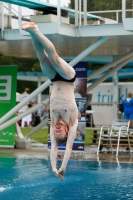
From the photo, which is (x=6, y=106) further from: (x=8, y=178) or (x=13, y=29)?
(x=8, y=178)

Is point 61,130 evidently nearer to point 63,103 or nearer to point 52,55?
point 63,103

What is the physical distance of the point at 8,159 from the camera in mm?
18562

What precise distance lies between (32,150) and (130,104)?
284 inches

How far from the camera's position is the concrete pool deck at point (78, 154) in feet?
62.1

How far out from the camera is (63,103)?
Result: 10008mm

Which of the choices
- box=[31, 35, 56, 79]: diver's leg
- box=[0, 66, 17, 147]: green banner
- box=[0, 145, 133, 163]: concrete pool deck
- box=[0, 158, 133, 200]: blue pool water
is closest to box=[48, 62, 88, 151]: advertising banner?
box=[0, 145, 133, 163]: concrete pool deck

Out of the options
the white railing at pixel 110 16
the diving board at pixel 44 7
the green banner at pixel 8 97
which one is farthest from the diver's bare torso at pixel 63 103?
the green banner at pixel 8 97

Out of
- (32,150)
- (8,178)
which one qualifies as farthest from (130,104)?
(8,178)

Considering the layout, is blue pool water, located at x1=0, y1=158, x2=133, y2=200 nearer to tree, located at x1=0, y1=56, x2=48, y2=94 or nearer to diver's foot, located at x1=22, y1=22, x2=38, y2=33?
diver's foot, located at x1=22, y1=22, x2=38, y2=33

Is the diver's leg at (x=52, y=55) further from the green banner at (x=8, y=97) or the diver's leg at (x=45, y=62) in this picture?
the green banner at (x=8, y=97)

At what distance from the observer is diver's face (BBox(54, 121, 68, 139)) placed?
9.98 meters

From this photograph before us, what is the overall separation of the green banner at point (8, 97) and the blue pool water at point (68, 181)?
3.22 meters

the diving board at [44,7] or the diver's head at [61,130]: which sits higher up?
the diving board at [44,7]

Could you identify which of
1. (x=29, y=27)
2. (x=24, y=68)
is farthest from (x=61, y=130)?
(x=24, y=68)
